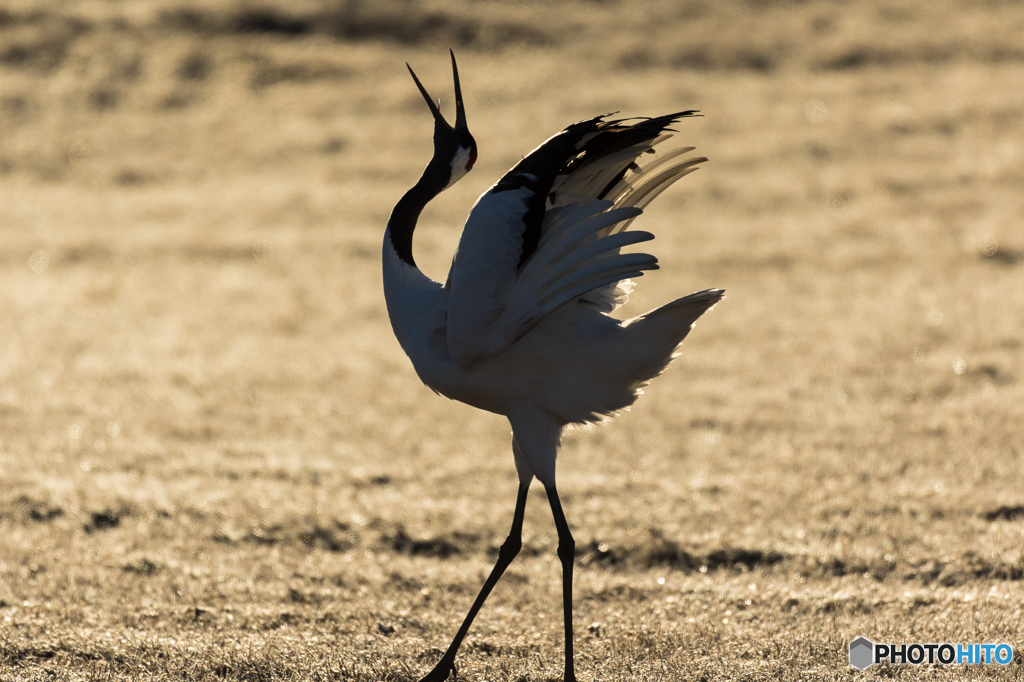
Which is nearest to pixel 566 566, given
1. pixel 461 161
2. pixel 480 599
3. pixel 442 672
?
pixel 480 599

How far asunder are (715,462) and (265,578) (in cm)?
307

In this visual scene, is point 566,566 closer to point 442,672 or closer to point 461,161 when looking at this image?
point 442,672

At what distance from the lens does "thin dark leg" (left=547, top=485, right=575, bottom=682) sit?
12.7ft

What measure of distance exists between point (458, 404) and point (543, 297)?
4.22 m

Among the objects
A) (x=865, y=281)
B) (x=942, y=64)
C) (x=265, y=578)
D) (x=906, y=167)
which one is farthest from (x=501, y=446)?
(x=942, y=64)

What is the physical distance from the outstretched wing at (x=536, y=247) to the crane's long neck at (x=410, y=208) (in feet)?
1.09

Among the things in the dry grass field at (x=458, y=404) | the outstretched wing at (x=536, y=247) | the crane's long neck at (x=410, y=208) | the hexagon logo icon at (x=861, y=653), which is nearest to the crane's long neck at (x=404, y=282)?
the crane's long neck at (x=410, y=208)

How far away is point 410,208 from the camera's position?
13.2 ft

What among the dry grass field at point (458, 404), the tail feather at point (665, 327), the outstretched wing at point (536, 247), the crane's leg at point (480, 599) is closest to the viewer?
the outstretched wing at point (536, 247)

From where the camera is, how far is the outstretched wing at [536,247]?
3648 millimetres

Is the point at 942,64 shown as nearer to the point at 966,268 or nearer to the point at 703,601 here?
the point at 966,268

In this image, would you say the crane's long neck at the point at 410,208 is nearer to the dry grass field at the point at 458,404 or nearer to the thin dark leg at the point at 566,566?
the thin dark leg at the point at 566,566

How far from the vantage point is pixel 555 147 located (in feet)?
12.3

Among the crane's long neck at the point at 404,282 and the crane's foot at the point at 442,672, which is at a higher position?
the crane's long neck at the point at 404,282
